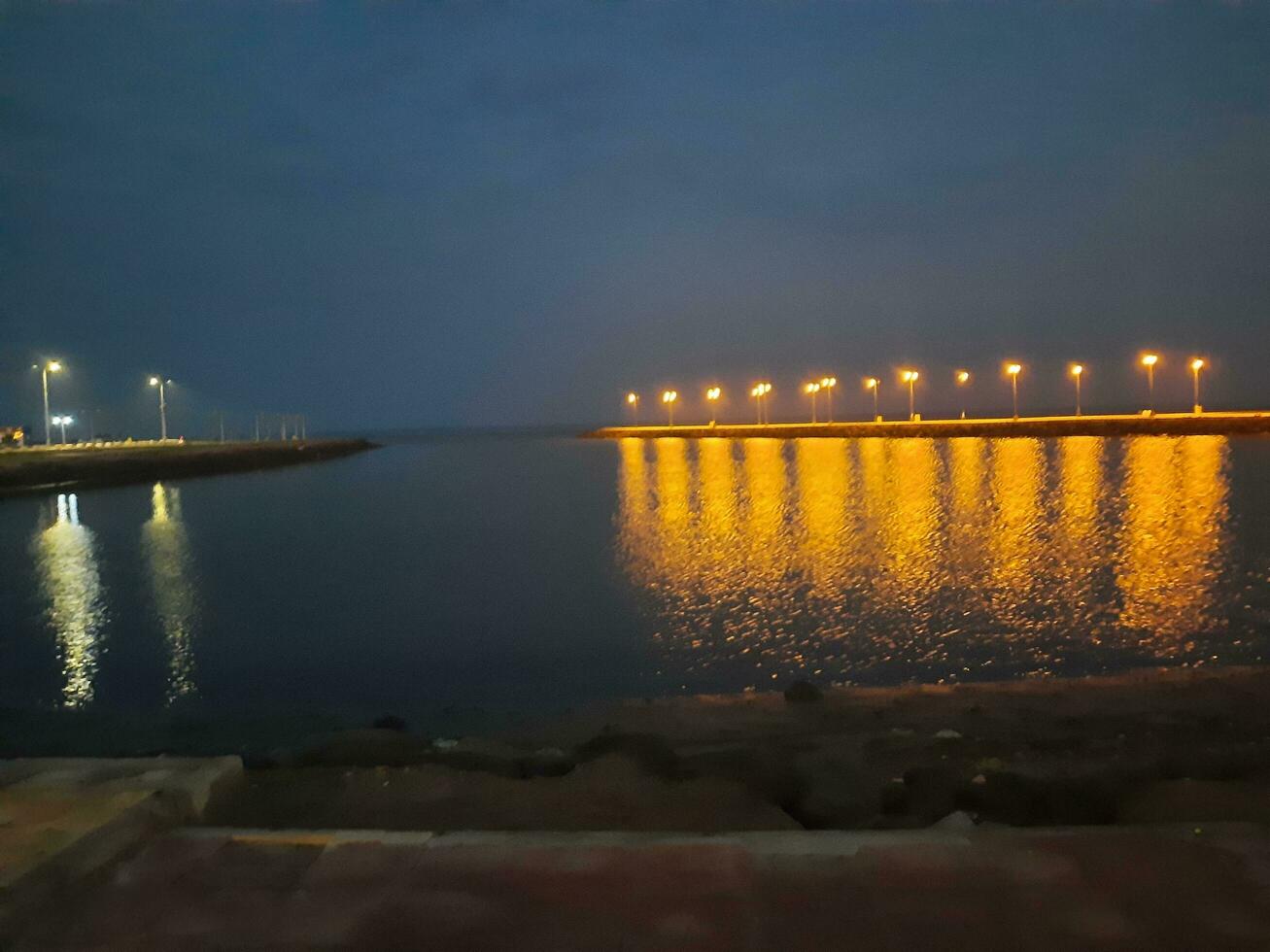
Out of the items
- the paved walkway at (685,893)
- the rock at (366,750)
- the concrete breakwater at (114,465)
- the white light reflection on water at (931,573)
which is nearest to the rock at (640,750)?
the rock at (366,750)

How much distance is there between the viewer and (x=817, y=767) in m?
7.41

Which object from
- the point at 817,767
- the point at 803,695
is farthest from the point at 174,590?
the point at 817,767

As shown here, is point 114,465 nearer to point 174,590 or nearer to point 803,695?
point 174,590

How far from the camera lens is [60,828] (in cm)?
470

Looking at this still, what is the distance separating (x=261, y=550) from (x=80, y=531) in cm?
1115

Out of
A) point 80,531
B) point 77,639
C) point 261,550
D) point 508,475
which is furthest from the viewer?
point 508,475

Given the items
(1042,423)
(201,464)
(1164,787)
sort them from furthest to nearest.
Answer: (1042,423), (201,464), (1164,787)

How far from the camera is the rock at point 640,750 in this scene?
7.37 meters

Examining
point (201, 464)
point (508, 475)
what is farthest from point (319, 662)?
point (201, 464)

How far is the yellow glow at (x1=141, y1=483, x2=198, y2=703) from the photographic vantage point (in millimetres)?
13930

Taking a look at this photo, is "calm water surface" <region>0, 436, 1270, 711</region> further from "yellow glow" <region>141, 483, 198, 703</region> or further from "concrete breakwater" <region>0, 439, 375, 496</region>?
"concrete breakwater" <region>0, 439, 375, 496</region>

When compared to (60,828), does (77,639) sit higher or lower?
lower

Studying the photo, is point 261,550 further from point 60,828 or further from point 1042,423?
point 1042,423

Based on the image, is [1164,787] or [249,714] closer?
[1164,787]
